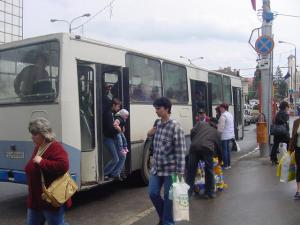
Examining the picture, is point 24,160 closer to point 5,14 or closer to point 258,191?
point 258,191

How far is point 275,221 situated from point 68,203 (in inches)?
139

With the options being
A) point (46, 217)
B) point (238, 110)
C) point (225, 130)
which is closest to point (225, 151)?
point (225, 130)

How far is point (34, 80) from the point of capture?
25.5 feet

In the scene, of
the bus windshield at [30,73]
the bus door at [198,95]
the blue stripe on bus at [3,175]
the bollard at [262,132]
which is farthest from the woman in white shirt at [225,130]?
the blue stripe on bus at [3,175]

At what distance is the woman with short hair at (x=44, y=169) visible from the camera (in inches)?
176

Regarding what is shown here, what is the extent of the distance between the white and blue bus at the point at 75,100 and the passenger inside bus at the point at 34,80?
2 cm

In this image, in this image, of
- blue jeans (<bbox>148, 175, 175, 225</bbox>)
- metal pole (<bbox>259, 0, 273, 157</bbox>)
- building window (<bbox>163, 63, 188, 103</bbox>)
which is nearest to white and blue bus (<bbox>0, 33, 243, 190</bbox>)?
building window (<bbox>163, 63, 188, 103</bbox>)

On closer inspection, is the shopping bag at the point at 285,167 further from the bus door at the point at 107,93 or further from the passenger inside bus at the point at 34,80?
the passenger inside bus at the point at 34,80

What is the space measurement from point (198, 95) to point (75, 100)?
6.45 metres

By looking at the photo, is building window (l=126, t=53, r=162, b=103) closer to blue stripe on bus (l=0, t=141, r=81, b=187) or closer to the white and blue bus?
the white and blue bus

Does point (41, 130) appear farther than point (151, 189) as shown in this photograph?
No

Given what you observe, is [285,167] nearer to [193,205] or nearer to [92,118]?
[193,205]

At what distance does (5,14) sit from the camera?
47.9m

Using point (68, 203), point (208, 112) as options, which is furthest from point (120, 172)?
point (208, 112)
